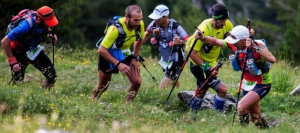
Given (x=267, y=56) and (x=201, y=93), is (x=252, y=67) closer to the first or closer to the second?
(x=267, y=56)

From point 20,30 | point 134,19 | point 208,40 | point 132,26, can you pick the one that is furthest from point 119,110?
point 20,30

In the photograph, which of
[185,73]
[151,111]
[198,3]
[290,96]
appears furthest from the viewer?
[198,3]

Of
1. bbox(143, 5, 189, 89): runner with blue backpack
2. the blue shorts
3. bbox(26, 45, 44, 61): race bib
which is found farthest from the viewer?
bbox(143, 5, 189, 89): runner with blue backpack

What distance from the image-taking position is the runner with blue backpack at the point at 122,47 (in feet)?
35.0

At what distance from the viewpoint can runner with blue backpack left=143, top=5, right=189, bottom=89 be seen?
12.6m

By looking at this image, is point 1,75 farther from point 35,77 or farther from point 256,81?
point 256,81

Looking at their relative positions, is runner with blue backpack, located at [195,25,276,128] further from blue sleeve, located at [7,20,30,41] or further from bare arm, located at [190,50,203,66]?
blue sleeve, located at [7,20,30,41]

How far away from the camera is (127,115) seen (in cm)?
1033

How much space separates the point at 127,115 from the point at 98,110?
507 mm

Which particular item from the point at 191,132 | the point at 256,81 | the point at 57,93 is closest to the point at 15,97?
the point at 57,93

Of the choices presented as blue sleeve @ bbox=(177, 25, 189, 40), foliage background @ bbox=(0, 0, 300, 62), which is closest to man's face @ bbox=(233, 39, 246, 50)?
blue sleeve @ bbox=(177, 25, 189, 40)

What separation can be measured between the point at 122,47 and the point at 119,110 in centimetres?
121

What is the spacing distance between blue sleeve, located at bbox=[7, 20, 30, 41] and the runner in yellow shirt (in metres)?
3.14

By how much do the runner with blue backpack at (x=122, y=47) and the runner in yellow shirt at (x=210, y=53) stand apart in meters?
1.05
